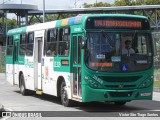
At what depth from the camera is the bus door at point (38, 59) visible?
18703mm

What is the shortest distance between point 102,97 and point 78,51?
1692 millimetres

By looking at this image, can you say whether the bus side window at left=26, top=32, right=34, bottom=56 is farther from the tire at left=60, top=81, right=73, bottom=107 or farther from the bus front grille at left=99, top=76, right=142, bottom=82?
the bus front grille at left=99, top=76, right=142, bottom=82

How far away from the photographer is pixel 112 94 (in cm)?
1400

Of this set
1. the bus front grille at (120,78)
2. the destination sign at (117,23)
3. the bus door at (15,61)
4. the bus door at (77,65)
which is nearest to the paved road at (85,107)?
the bus door at (77,65)

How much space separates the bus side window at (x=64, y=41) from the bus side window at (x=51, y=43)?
0.56 m

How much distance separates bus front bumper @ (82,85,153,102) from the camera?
1382cm

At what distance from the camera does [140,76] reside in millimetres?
14297

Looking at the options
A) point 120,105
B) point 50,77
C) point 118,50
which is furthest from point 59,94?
point 118,50

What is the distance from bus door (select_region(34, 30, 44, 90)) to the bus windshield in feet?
15.9

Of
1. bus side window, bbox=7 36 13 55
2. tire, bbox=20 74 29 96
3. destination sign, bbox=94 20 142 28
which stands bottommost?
tire, bbox=20 74 29 96

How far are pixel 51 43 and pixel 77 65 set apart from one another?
2.90 m

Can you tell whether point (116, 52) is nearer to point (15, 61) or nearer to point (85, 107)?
point (85, 107)

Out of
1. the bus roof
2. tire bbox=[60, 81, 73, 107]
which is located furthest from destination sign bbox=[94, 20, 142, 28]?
tire bbox=[60, 81, 73, 107]

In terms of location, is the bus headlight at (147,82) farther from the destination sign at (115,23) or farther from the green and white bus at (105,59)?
the destination sign at (115,23)
